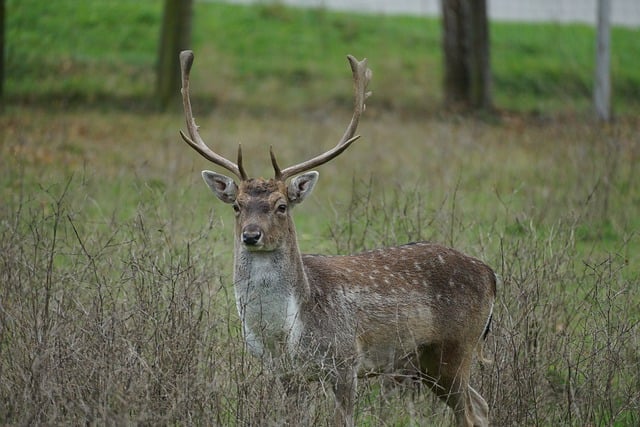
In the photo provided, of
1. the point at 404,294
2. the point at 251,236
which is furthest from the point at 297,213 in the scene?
the point at 251,236

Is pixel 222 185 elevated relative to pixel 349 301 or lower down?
elevated

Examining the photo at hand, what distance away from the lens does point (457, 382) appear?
6.15 m

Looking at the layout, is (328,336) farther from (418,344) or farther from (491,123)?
(491,123)

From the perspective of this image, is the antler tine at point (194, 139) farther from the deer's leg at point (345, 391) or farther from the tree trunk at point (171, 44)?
the tree trunk at point (171, 44)

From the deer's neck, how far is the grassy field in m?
0.17

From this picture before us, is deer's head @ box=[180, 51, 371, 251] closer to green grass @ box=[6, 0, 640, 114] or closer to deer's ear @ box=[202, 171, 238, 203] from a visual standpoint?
deer's ear @ box=[202, 171, 238, 203]

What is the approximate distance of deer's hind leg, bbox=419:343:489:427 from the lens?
6.16 metres

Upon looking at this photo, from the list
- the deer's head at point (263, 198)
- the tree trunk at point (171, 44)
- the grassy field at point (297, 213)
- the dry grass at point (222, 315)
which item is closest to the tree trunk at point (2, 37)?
the grassy field at point (297, 213)

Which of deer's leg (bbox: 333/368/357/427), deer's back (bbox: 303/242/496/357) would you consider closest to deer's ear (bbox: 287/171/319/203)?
deer's back (bbox: 303/242/496/357)

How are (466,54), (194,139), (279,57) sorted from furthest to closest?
(279,57), (466,54), (194,139)

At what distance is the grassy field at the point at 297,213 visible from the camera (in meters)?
5.63

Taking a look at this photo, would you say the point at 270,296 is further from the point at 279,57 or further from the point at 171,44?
the point at 279,57

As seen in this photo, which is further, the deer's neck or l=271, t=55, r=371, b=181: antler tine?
l=271, t=55, r=371, b=181: antler tine

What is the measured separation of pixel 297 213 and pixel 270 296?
17.3ft
